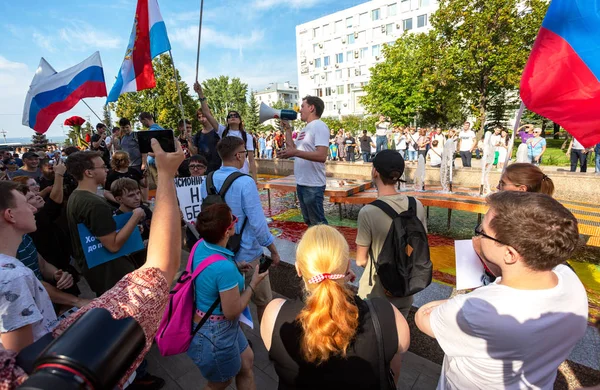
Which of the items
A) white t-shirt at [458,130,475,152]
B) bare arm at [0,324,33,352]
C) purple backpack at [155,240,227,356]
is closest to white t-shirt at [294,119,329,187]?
purple backpack at [155,240,227,356]

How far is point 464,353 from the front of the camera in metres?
1.34

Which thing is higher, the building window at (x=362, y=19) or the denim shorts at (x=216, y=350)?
the building window at (x=362, y=19)

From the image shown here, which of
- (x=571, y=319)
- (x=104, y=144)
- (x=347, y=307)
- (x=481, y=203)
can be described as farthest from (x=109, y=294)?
(x=104, y=144)

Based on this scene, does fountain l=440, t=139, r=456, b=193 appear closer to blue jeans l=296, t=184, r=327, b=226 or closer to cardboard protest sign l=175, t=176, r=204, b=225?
blue jeans l=296, t=184, r=327, b=226

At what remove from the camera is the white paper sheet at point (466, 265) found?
1.98 m

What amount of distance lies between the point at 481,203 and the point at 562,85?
149 inches

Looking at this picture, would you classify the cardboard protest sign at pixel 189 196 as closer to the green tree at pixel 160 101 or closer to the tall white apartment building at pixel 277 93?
the green tree at pixel 160 101

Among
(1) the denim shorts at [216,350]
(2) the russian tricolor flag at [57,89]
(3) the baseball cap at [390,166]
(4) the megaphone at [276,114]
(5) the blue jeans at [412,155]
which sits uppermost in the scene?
(2) the russian tricolor flag at [57,89]

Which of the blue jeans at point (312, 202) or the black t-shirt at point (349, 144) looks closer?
the blue jeans at point (312, 202)

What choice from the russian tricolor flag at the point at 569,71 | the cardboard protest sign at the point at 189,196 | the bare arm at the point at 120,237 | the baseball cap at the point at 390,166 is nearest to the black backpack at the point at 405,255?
the baseball cap at the point at 390,166

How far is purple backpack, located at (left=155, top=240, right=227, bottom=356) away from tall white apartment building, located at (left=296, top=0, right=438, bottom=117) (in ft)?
174

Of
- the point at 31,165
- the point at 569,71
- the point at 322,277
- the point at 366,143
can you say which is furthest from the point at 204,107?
the point at 366,143

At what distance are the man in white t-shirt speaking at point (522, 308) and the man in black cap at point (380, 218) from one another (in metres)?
1.00

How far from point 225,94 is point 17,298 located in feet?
233
